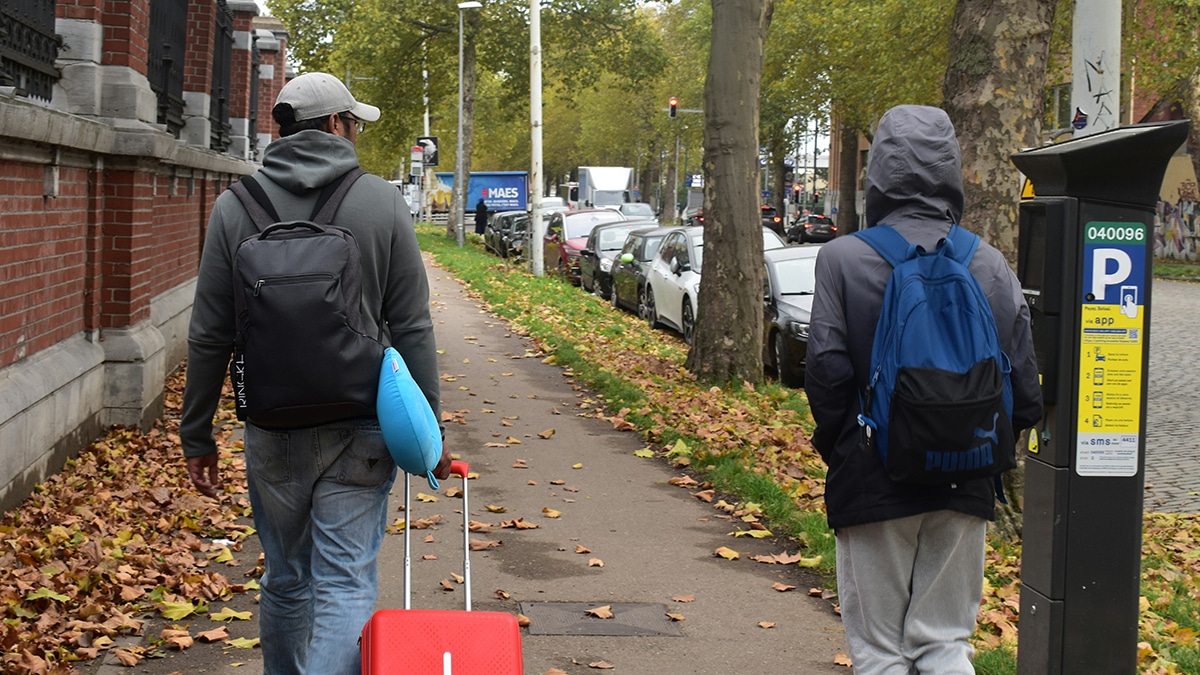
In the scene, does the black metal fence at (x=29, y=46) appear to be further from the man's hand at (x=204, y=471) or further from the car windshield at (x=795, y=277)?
the car windshield at (x=795, y=277)

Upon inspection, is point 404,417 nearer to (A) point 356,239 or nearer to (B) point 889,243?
(A) point 356,239

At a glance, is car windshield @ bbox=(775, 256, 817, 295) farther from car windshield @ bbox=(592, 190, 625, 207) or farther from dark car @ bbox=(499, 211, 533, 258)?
car windshield @ bbox=(592, 190, 625, 207)

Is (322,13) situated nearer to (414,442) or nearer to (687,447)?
(687,447)

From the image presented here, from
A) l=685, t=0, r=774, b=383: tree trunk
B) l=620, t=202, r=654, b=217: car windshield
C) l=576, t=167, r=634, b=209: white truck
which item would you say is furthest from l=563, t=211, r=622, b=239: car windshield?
l=576, t=167, r=634, b=209: white truck

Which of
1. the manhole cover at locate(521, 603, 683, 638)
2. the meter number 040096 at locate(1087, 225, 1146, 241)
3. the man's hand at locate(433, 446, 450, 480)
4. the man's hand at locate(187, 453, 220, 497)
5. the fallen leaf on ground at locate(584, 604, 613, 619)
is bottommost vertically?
the manhole cover at locate(521, 603, 683, 638)

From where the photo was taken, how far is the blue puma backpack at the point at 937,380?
3.21 m

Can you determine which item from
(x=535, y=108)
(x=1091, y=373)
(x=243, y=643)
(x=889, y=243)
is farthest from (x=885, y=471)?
(x=535, y=108)

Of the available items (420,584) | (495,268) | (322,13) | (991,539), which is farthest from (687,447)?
(322,13)

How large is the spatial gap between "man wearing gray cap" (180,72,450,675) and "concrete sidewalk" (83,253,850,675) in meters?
1.53

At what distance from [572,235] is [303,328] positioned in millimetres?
26997

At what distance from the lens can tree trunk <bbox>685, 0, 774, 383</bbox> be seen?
11.8m

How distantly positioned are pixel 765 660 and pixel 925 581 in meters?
1.75

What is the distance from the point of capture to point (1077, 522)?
3.87 metres

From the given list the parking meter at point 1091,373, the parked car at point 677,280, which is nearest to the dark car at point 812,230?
the parked car at point 677,280
